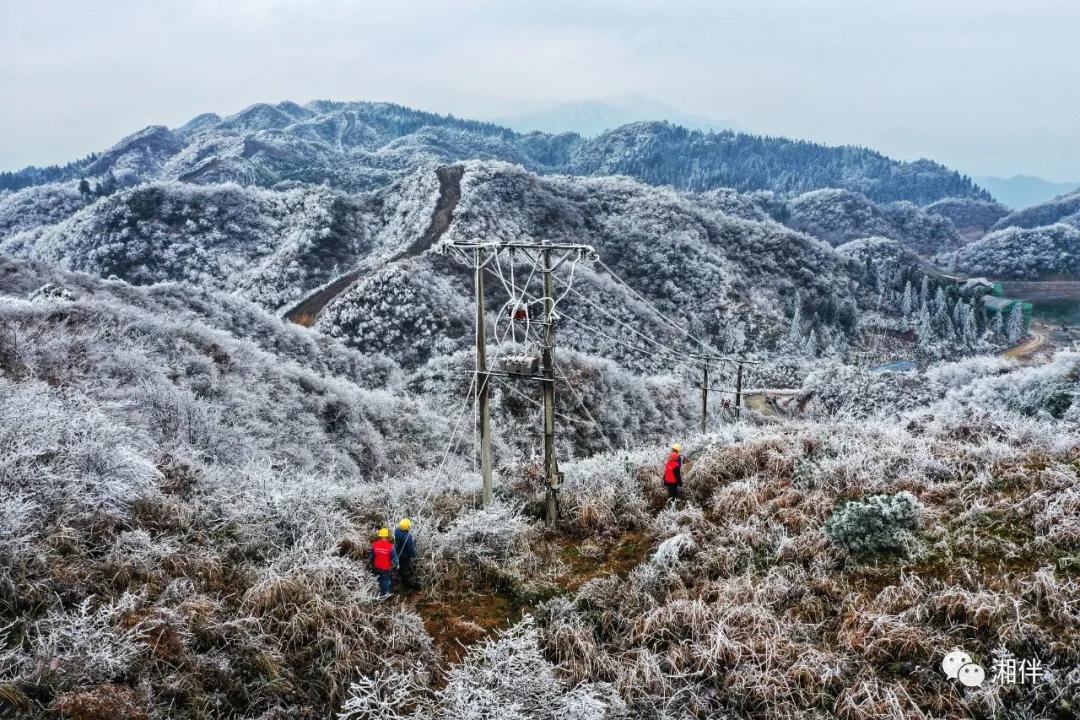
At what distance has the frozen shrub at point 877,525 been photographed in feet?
27.2

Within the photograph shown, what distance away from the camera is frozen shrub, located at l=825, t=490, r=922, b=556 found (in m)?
8.30

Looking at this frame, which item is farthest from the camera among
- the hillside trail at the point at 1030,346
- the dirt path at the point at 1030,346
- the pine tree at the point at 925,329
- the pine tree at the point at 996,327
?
the pine tree at the point at 996,327

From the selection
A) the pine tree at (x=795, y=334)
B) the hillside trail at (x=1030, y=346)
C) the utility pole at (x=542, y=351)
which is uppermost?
the utility pole at (x=542, y=351)

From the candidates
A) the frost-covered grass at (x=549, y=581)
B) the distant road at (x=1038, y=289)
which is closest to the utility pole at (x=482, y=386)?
the frost-covered grass at (x=549, y=581)

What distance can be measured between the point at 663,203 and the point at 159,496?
78103 mm

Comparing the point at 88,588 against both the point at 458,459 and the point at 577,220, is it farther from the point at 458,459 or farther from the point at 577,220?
the point at 577,220

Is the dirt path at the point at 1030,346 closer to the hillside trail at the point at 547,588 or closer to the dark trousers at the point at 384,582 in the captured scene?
the hillside trail at the point at 547,588

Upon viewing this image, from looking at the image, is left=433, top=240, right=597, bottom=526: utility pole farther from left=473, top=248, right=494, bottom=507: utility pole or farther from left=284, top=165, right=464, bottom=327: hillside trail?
left=284, top=165, right=464, bottom=327: hillside trail

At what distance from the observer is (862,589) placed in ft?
24.8

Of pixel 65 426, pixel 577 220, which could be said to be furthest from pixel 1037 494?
pixel 577 220

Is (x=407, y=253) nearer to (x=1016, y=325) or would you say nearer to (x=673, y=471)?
(x=673, y=471)

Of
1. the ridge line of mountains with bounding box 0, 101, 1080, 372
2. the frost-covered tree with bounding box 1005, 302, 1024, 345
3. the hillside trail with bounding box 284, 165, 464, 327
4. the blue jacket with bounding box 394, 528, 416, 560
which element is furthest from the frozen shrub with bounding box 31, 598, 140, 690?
the frost-covered tree with bounding box 1005, 302, 1024, 345

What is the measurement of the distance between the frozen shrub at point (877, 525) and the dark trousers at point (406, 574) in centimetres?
633

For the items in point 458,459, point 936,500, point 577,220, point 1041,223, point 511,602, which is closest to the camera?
point 511,602
